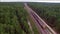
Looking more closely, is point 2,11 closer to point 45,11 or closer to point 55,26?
point 45,11

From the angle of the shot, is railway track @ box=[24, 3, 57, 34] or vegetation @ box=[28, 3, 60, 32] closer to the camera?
railway track @ box=[24, 3, 57, 34]

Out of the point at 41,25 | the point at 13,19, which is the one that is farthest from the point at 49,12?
the point at 13,19

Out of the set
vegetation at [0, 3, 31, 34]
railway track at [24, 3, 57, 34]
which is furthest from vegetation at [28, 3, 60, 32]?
vegetation at [0, 3, 31, 34]

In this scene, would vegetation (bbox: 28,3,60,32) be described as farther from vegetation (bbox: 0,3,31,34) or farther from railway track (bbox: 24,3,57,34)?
vegetation (bbox: 0,3,31,34)

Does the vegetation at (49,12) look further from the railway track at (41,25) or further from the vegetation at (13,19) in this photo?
the vegetation at (13,19)

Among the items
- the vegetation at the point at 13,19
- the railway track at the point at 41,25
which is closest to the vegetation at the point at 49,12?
the railway track at the point at 41,25
